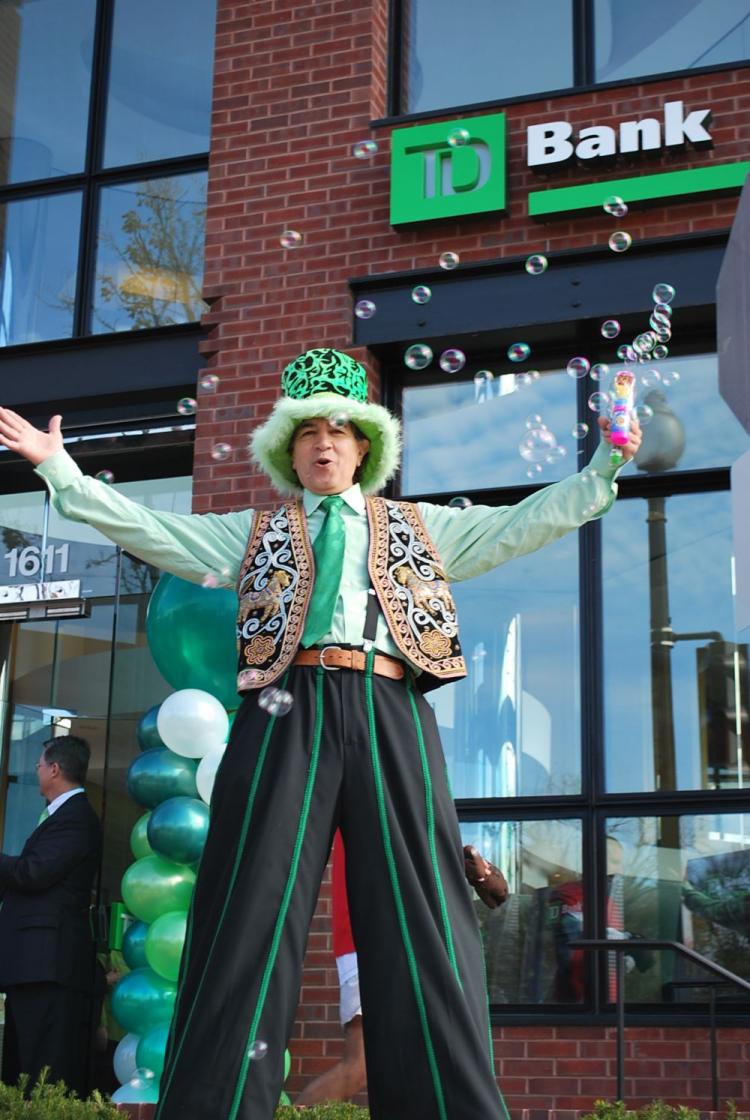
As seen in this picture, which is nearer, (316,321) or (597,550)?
(597,550)

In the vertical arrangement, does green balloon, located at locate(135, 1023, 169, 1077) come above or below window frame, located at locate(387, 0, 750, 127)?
below

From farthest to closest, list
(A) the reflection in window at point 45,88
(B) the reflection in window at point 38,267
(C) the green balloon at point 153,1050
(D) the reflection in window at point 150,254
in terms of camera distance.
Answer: (A) the reflection in window at point 45,88, (B) the reflection in window at point 38,267, (D) the reflection in window at point 150,254, (C) the green balloon at point 153,1050

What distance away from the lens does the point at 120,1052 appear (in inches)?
260

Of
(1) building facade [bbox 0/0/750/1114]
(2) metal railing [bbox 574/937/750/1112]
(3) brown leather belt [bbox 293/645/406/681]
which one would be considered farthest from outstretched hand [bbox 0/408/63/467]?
(2) metal railing [bbox 574/937/750/1112]

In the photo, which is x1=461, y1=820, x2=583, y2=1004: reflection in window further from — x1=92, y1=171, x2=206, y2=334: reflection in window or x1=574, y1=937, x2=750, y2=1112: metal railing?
x1=92, y1=171, x2=206, y2=334: reflection in window

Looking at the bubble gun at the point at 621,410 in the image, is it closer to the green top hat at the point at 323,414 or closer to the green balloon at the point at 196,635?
the green top hat at the point at 323,414

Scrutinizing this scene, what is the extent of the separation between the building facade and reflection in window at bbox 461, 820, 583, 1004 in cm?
1

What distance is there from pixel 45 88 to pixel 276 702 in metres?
6.66

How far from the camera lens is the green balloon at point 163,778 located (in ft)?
21.8

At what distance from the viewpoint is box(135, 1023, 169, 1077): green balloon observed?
6.24m

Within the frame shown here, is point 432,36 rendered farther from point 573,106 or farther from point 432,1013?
point 432,1013

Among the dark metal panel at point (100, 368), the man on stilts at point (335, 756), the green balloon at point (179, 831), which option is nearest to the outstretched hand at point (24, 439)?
the man on stilts at point (335, 756)

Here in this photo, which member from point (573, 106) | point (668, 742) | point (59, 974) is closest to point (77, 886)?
point (59, 974)

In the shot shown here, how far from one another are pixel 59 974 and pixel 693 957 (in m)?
2.63
